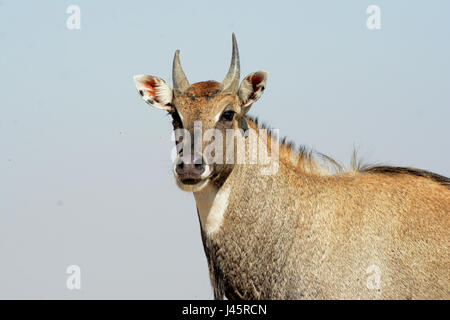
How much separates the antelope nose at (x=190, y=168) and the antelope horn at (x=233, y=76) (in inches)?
66.6

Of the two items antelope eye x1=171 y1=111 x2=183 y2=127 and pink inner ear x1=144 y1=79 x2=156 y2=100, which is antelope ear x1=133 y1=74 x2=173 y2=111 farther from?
antelope eye x1=171 y1=111 x2=183 y2=127

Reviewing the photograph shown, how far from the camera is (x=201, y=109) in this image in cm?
1408

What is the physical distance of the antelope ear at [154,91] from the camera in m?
14.8

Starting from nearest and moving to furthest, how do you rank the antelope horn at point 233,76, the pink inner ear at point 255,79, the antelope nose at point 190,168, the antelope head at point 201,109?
the antelope nose at point 190,168, the antelope head at point 201,109, the antelope horn at point 233,76, the pink inner ear at point 255,79

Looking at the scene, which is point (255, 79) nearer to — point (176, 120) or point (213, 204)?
point (176, 120)

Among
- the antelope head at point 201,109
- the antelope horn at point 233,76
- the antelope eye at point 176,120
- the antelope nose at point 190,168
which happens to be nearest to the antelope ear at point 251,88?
the antelope head at point 201,109

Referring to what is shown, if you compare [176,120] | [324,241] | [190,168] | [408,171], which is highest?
[176,120]

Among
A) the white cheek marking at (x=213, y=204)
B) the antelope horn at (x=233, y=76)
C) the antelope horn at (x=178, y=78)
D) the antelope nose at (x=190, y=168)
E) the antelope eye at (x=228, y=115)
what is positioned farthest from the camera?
the antelope horn at (x=178, y=78)

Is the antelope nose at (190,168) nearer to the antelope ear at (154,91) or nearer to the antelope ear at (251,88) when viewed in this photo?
the antelope ear at (154,91)

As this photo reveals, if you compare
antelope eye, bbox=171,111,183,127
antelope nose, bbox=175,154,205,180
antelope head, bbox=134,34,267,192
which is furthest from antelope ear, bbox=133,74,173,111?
antelope nose, bbox=175,154,205,180

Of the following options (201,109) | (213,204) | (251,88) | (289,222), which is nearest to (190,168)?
(213,204)

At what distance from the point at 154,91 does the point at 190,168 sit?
254cm

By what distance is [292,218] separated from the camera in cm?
1426
